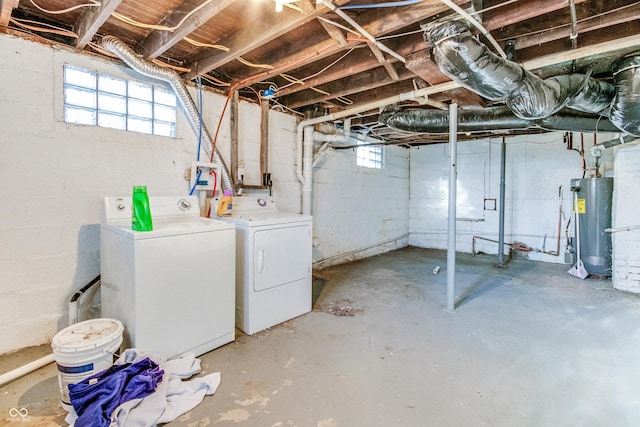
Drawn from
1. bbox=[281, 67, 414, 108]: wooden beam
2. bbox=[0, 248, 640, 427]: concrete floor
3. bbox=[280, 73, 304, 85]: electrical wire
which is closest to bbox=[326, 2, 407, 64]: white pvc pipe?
bbox=[281, 67, 414, 108]: wooden beam

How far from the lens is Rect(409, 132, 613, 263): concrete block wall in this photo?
15.7 feet

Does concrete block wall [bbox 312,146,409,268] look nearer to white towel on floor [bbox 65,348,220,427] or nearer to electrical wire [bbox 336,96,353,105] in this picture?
electrical wire [bbox 336,96,353,105]

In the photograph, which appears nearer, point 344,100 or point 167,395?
point 167,395

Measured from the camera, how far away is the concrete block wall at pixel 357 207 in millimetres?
4352

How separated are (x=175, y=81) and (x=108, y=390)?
7.01 feet

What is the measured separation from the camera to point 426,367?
6.37 ft

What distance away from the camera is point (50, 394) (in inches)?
65.4

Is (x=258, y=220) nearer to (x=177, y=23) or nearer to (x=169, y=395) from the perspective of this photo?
(x=169, y=395)

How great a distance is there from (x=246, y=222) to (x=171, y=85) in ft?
4.22

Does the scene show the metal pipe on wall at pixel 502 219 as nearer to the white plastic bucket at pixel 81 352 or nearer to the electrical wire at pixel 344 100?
the electrical wire at pixel 344 100

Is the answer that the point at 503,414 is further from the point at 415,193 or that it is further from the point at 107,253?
the point at 415,193

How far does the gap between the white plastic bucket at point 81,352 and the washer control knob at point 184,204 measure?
103 centimetres

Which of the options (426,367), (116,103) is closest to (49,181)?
(116,103)

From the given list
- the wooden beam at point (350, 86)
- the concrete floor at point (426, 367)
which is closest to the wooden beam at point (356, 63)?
the wooden beam at point (350, 86)
